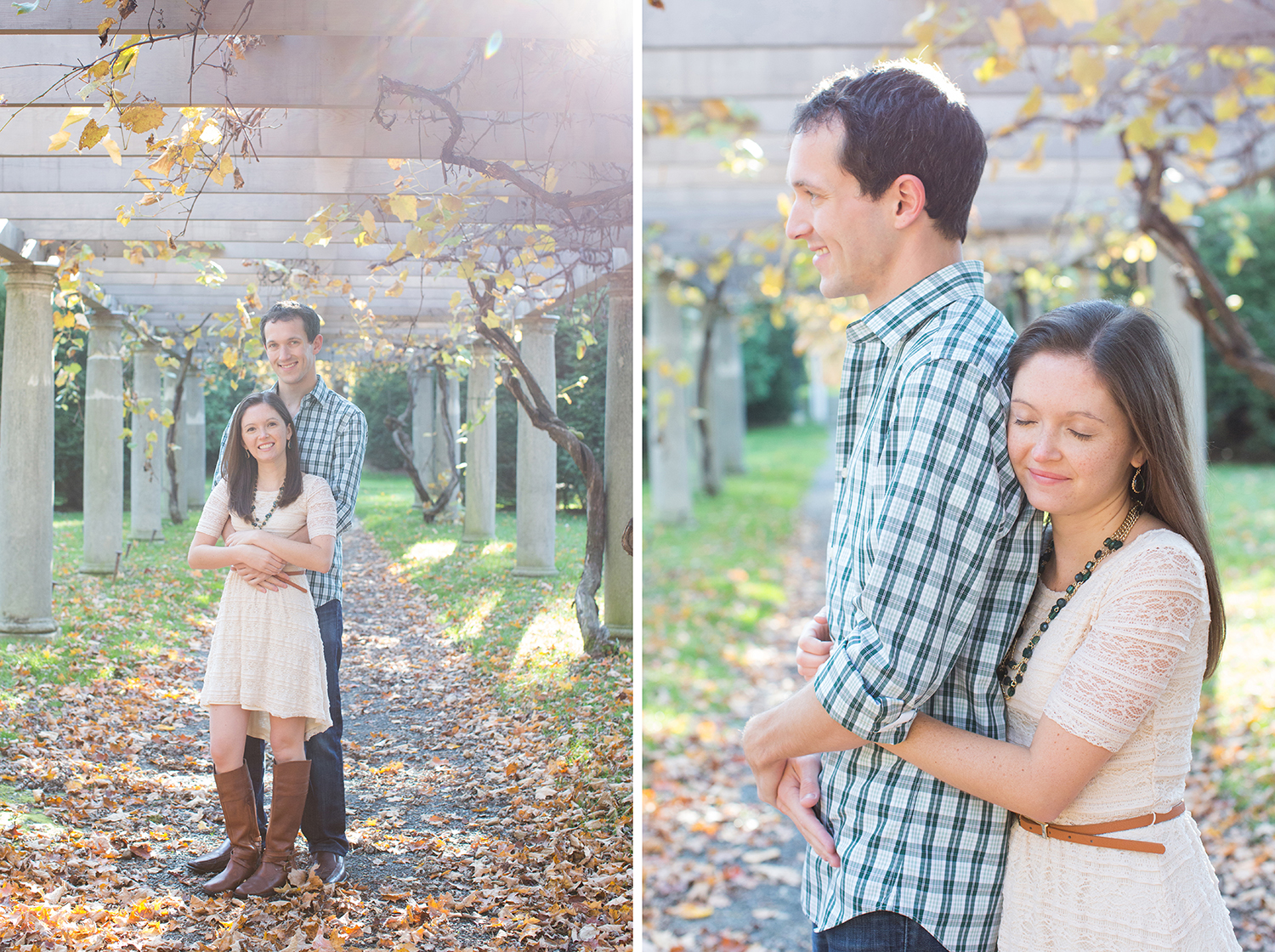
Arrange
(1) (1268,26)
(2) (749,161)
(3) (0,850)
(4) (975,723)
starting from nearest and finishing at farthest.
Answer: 1. (4) (975,723)
2. (3) (0,850)
3. (1) (1268,26)
4. (2) (749,161)

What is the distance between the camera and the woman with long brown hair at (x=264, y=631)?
1.71 meters

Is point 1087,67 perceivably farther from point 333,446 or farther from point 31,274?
point 31,274

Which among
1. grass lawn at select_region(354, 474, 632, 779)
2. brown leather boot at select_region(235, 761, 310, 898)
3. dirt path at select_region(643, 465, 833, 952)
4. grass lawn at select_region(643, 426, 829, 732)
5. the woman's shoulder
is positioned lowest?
dirt path at select_region(643, 465, 833, 952)

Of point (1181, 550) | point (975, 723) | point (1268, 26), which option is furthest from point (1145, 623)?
point (1268, 26)

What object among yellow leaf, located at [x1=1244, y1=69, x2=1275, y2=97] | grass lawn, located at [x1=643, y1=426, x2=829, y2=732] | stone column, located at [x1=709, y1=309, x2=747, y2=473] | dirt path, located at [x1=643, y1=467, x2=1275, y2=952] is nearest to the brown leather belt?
dirt path, located at [x1=643, y1=467, x2=1275, y2=952]

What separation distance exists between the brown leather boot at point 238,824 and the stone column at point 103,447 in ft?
1.40

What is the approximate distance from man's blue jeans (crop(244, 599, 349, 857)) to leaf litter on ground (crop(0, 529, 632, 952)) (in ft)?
0.06

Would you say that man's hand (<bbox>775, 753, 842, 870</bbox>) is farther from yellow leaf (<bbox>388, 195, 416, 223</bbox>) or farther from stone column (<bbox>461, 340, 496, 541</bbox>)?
yellow leaf (<bbox>388, 195, 416, 223</bbox>)

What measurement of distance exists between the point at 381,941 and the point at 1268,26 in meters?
4.50

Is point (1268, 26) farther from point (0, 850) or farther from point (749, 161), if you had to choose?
point (0, 850)

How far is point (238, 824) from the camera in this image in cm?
173

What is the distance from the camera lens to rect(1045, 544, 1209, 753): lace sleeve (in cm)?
120

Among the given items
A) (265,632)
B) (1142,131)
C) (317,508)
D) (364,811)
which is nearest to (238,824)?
(364,811)

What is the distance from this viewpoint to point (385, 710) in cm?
183
